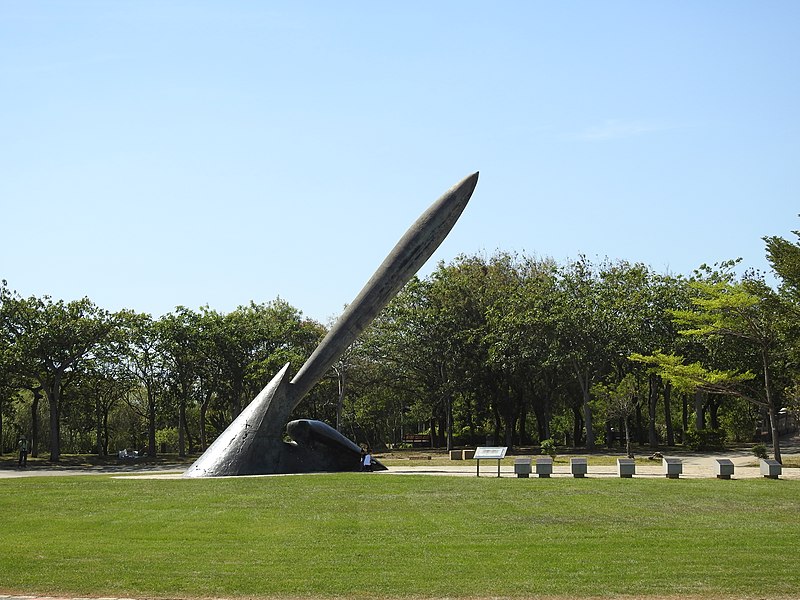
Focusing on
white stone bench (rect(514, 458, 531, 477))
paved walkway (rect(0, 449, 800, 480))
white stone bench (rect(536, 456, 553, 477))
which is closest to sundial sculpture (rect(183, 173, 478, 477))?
paved walkway (rect(0, 449, 800, 480))

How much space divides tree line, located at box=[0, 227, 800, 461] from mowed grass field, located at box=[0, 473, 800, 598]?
16668mm

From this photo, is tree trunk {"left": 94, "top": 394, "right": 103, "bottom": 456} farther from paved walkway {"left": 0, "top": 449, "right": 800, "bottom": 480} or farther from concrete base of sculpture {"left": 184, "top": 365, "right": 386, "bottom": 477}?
concrete base of sculpture {"left": 184, "top": 365, "right": 386, "bottom": 477}

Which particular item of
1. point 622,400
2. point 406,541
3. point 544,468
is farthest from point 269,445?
point 622,400

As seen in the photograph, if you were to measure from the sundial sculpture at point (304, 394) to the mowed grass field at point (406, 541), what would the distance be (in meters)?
4.18

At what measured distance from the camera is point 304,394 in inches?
1014

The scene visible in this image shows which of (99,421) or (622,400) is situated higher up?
(622,400)

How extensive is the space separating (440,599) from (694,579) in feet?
9.53

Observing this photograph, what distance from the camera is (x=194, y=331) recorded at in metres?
48.8

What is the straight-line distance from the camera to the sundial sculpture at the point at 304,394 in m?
25.0

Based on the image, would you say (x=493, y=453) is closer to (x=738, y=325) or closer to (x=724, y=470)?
(x=724, y=470)

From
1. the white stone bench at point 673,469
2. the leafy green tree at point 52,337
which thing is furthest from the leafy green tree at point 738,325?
the leafy green tree at point 52,337

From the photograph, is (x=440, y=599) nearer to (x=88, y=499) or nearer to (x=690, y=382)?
(x=88, y=499)

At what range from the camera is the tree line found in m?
42.4

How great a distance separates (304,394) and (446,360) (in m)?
22.5
